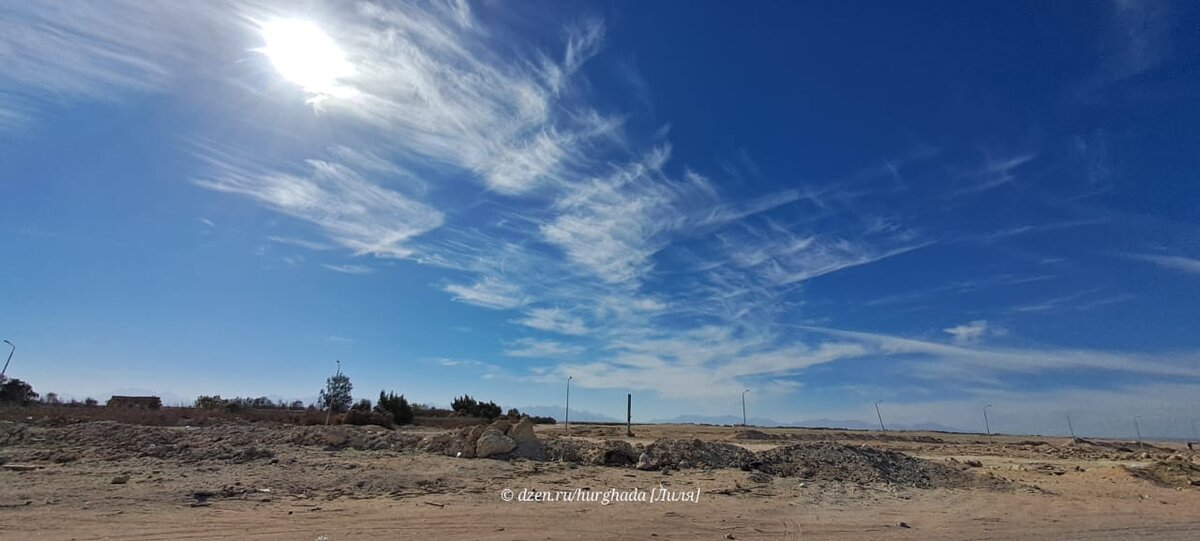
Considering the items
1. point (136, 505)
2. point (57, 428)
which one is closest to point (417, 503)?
point (136, 505)

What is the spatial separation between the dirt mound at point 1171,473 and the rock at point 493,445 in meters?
26.6

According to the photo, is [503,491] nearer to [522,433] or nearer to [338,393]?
[522,433]

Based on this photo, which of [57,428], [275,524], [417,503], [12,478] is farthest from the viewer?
[57,428]

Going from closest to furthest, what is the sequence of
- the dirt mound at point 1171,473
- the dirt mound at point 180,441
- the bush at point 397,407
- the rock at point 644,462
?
1. the dirt mound at point 180,441
2. the rock at point 644,462
3. the dirt mound at point 1171,473
4. the bush at point 397,407

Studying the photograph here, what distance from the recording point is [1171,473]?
86.9 feet

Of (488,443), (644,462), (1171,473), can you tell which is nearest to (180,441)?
(488,443)

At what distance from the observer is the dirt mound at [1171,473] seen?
25.0 m

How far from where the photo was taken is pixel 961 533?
1272cm

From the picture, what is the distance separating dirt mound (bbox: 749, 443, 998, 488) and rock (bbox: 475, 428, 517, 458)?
8448 millimetres

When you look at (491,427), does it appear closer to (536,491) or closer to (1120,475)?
(536,491)

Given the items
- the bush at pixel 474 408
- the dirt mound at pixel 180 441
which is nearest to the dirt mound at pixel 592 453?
the dirt mound at pixel 180 441

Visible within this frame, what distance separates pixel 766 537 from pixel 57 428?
26418 millimetres

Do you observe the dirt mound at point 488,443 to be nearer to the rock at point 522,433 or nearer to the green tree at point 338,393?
the rock at point 522,433

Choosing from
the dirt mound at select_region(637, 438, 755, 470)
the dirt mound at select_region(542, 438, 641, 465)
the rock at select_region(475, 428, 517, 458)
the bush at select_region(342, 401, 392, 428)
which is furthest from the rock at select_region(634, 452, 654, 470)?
the bush at select_region(342, 401, 392, 428)
